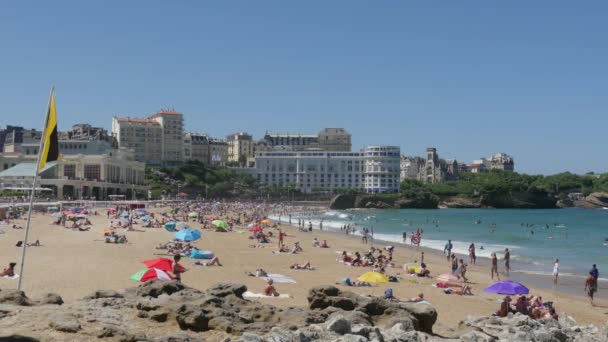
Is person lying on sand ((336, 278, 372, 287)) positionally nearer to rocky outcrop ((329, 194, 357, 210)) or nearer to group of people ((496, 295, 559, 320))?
group of people ((496, 295, 559, 320))

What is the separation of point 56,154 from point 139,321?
4950 mm

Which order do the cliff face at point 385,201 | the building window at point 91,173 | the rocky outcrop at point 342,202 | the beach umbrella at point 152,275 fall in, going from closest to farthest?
the beach umbrella at point 152,275 < the building window at point 91,173 < the rocky outcrop at point 342,202 < the cliff face at point 385,201

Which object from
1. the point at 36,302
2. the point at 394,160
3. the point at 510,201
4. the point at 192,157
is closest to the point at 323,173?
the point at 394,160

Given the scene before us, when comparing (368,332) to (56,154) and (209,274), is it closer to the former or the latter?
(56,154)

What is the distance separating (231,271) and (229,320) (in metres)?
12.0

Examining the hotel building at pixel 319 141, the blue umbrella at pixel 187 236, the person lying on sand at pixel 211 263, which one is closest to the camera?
the person lying on sand at pixel 211 263

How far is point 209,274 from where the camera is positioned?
20.1 metres

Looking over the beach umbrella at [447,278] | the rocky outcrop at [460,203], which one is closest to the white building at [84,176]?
the beach umbrella at [447,278]

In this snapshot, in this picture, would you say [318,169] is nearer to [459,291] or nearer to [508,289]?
[459,291]

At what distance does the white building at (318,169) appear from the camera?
158 m

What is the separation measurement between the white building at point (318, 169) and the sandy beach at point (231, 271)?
122917 mm

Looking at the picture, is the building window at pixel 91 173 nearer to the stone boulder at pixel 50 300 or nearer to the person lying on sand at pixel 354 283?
the person lying on sand at pixel 354 283

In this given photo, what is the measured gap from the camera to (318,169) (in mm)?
158000

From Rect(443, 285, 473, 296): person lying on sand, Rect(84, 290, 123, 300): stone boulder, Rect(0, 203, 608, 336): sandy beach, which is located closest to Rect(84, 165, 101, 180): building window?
Rect(0, 203, 608, 336): sandy beach
